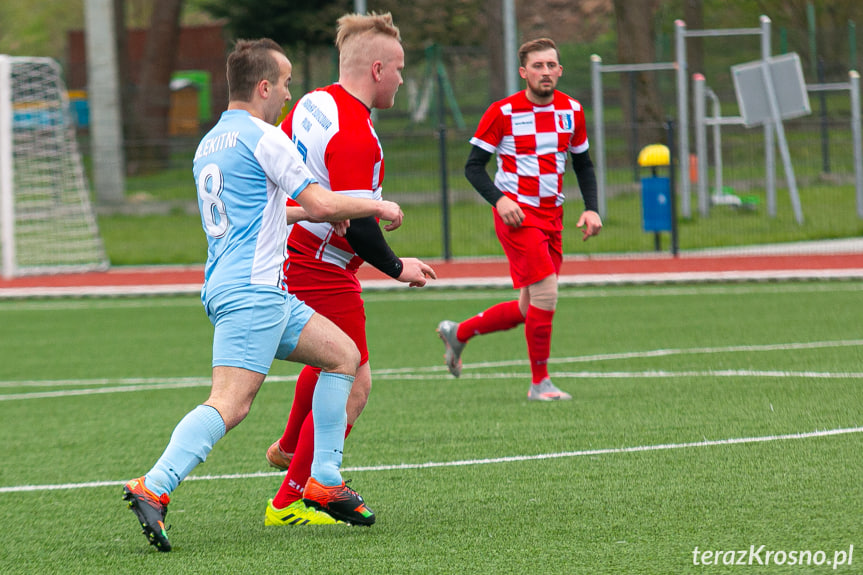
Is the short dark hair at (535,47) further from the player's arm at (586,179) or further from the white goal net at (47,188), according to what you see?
the white goal net at (47,188)

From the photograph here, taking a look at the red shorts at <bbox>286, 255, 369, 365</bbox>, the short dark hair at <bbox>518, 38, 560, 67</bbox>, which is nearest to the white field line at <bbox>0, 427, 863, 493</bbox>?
the red shorts at <bbox>286, 255, 369, 365</bbox>

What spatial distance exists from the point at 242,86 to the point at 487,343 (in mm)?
6408

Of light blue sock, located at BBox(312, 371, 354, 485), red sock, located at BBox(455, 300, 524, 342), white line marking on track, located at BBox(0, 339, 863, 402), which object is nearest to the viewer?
light blue sock, located at BBox(312, 371, 354, 485)

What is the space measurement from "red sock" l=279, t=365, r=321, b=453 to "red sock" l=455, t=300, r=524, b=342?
298 centimetres

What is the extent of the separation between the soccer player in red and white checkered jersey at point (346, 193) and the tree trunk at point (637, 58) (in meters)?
21.8

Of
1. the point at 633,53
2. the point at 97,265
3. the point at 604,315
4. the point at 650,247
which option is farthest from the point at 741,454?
the point at 633,53

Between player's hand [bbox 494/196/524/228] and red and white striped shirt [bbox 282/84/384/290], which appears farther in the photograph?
player's hand [bbox 494/196/524/228]

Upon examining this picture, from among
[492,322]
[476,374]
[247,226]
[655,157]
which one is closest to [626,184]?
[655,157]

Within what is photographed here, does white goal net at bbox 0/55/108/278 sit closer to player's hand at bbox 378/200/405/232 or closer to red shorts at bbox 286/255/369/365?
red shorts at bbox 286/255/369/365

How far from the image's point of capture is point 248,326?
15.1 feet

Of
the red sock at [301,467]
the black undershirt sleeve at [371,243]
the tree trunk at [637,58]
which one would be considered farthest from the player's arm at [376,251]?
the tree trunk at [637,58]

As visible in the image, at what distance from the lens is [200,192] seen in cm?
467

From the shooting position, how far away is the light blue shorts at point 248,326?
4598 millimetres

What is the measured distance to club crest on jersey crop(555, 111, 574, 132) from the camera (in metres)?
7.89
